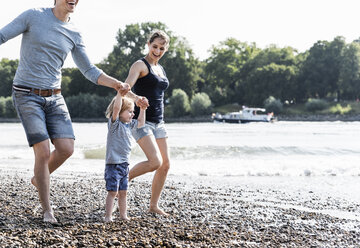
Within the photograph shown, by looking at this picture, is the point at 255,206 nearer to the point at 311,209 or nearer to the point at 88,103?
the point at 311,209

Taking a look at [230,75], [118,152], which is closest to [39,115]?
[118,152]

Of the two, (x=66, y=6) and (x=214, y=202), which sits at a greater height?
(x=66, y=6)

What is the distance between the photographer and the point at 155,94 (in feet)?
17.4

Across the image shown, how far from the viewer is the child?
4883 mm

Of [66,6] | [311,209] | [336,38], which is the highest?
[336,38]

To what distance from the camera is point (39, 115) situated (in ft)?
15.0

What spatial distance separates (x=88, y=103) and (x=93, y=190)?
77577mm

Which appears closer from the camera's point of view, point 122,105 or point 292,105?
point 122,105

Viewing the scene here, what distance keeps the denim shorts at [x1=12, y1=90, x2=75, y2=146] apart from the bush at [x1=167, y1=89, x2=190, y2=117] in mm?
72242

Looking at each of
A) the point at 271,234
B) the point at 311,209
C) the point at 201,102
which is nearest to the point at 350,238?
the point at 271,234

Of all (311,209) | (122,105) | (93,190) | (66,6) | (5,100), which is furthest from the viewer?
(5,100)

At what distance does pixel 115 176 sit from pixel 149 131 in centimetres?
67

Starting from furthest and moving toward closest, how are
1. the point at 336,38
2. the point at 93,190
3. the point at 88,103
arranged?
the point at 88,103, the point at 336,38, the point at 93,190

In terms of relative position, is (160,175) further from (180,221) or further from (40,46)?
(40,46)
